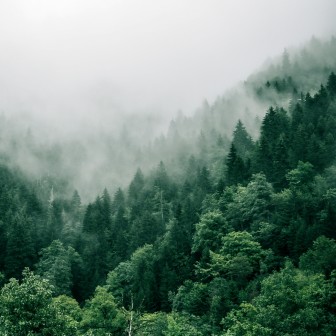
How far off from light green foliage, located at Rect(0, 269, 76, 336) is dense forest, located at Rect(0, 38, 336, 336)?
0.07 meters

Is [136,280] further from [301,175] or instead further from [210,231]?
[301,175]

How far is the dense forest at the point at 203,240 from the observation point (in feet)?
131

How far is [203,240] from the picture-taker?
72.0 metres

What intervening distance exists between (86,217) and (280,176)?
5833 centimetres

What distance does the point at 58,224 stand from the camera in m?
121

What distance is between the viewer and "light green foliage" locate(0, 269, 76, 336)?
26859 millimetres

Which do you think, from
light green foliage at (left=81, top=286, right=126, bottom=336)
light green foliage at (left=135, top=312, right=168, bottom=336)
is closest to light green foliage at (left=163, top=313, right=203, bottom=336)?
light green foliage at (left=135, top=312, right=168, bottom=336)

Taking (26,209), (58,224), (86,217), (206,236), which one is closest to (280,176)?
(206,236)

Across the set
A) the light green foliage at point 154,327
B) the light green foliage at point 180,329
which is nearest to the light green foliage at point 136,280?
the light green foliage at point 154,327

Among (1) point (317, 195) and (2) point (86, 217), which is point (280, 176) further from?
(2) point (86, 217)

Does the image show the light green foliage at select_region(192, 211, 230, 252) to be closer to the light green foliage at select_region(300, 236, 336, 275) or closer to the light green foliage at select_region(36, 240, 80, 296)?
the light green foliage at select_region(300, 236, 336, 275)

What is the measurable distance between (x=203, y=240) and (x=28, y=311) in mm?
47027

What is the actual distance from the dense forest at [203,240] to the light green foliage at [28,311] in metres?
0.07

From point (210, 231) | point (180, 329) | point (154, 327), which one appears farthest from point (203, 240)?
→ point (180, 329)
